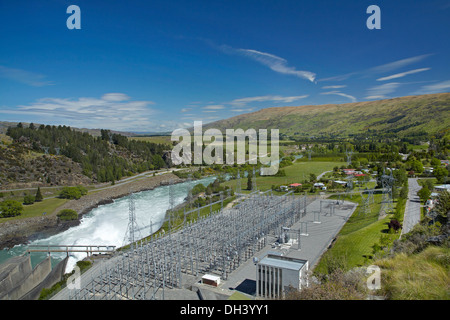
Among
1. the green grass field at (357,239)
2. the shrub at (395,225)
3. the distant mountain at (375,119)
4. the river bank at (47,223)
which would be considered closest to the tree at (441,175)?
the green grass field at (357,239)

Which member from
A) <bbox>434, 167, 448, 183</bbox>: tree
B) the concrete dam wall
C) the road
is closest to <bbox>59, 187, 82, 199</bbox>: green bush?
the concrete dam wall

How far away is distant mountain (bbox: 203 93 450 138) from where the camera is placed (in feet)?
328

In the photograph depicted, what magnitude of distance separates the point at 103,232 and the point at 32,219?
10181 mm

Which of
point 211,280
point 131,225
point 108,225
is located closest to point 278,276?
point 211,280

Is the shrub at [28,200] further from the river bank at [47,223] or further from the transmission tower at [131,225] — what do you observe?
the transmission tower at [131,225]

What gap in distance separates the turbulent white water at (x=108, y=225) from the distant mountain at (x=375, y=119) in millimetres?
86763

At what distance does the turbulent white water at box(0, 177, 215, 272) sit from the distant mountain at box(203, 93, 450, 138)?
8676cm

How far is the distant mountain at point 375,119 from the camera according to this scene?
99875mm

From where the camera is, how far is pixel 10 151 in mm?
47031

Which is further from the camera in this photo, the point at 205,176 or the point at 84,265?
the point at 205,176

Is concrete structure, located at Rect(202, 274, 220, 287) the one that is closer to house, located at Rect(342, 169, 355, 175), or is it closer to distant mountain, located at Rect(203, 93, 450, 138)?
house, located at Rect(342, 169, 355, 175)
